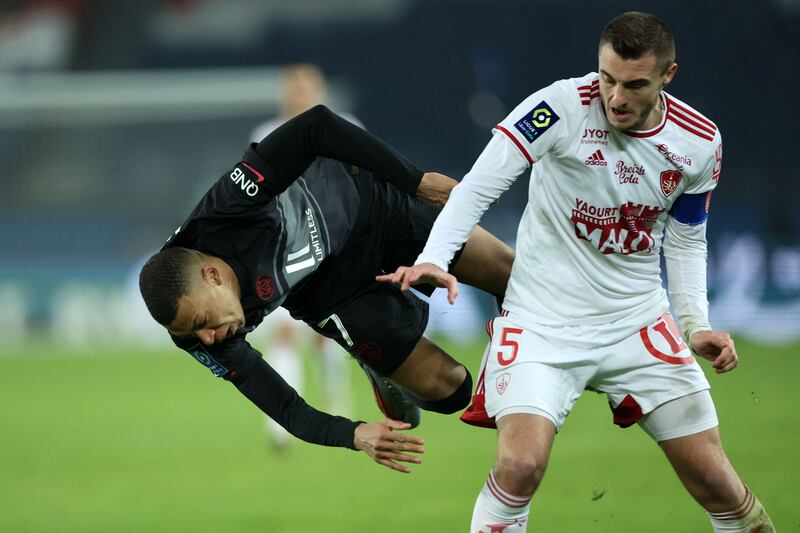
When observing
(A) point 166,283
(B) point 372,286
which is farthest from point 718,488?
(A) point 166,283

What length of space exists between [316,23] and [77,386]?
5.95 meters

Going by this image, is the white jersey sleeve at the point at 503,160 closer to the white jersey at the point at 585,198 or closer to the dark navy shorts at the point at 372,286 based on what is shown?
the white jersey at the point at 585,198

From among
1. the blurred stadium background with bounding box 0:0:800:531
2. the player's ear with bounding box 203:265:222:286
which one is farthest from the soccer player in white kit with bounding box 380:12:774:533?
the blurred stadium background with bounding box 0:0:800:531

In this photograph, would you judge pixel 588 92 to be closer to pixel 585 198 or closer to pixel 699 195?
pixel 585 198

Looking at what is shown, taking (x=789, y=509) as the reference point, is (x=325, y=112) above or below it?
above

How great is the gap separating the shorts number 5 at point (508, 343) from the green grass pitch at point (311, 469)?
46.4 inches

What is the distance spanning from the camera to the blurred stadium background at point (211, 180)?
6332 mm

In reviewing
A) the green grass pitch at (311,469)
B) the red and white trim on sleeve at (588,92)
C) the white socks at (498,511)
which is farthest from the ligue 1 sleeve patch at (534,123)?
the green grass pitch at (311,469)

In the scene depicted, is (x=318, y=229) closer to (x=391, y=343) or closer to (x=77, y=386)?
(x=391, y=343)

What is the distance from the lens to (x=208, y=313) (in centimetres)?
404

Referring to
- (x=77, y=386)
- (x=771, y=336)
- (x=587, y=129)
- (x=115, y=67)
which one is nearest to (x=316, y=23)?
(x=115, y=67)

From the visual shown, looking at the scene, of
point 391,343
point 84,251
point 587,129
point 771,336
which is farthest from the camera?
point 84,251

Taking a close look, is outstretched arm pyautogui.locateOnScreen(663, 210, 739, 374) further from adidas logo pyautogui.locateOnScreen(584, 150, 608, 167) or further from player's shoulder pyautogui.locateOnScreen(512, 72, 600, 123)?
player's shoulder pyautogui.locateOnScreen(512, 72, 600, 123)

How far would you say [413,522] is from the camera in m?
5.62
